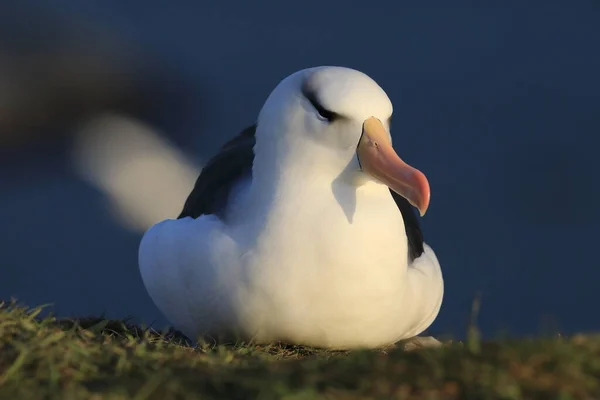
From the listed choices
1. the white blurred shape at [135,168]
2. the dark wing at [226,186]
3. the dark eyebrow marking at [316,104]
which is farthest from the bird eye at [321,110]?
the white blurred shape at [135,168]

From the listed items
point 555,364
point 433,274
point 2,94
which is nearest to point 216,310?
point 433,274

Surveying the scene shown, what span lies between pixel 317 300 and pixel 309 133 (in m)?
0.65

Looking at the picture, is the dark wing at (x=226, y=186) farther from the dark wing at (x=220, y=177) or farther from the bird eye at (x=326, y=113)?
the bird eye at (x=326, y=113)

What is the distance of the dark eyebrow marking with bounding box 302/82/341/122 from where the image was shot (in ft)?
13.1

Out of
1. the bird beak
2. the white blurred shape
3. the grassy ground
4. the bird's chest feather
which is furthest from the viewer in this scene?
the white blurred shape

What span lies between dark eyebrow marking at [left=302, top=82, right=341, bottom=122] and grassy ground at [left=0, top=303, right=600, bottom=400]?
1269 mm

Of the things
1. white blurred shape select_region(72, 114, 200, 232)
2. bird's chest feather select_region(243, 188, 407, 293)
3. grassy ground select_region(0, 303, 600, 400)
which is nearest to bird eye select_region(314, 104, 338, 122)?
bird's chest feather select_region(243, 188, 407, 293)

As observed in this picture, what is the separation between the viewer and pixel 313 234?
3963 mm

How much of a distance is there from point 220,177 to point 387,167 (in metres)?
1.06

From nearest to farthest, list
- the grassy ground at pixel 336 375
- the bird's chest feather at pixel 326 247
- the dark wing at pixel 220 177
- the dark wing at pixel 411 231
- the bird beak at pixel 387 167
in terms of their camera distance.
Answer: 1. the grassy ground at pixel 336 375
2. the bird beak at pixel 387 167
3. the bird's chest feather at pixel 326 247
4. the dark wing at pixel 220 177
5. the dark wing at pixel 411 231

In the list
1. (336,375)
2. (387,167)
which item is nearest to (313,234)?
(387,167)

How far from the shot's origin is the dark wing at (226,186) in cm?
444

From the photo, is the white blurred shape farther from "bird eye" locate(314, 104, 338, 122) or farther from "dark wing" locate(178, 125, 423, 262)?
"bird eye" locate(314, 104, 338, 122)

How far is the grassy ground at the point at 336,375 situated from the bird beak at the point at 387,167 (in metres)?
1.05
